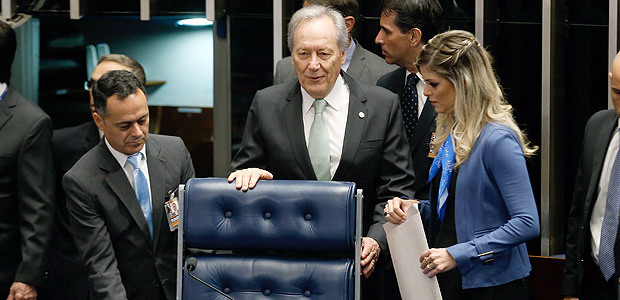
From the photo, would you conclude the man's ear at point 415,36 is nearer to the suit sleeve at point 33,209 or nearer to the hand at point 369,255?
the hand at point 369,255

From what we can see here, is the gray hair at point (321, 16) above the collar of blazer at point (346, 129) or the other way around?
above

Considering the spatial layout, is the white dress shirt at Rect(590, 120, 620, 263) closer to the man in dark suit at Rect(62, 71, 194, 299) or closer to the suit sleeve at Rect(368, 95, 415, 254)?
the suit sleeve at Rect(368, 95, 415, 254)

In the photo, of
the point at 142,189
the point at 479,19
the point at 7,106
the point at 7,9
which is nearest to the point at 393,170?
the point at 142,189

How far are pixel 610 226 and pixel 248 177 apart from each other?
4.47 ft

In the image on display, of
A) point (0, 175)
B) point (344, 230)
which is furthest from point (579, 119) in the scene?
point (0, 175)

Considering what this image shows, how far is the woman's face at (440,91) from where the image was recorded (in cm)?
300

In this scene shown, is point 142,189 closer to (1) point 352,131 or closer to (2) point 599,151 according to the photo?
(1) point 352,131

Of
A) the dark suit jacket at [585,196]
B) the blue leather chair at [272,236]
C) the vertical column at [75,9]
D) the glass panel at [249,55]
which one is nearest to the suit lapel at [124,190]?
the blue leather chair at [272,236]

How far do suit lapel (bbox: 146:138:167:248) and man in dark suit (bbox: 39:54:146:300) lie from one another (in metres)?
0.79

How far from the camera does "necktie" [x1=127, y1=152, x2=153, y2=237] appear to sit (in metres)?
3.29

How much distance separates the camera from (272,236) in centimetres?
293

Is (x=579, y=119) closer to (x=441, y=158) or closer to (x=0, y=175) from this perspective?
(x=441, y=158)

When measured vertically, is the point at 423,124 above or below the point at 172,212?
above

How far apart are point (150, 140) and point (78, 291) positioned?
1163 mm
